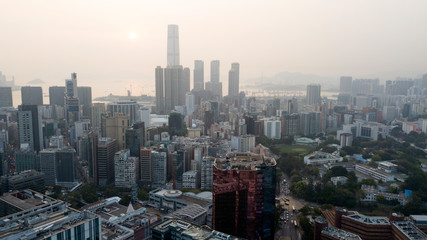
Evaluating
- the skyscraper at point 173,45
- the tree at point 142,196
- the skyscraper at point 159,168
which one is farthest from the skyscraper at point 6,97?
the tree at point 142,196

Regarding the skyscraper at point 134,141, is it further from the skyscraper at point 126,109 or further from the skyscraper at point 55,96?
the skyscraper at point 55,96

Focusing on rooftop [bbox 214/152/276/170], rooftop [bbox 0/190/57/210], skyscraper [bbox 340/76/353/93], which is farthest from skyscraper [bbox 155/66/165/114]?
skyscraper [bbox 340/76/353/93]

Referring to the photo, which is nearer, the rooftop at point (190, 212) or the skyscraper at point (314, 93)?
the rooftop at point (190, 212)

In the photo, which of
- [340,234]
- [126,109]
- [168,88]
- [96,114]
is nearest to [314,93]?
[168,88]

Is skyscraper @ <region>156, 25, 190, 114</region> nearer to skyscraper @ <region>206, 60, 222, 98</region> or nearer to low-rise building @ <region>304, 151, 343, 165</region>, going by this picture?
skyscraper @ <region>206, 60, 222, 98</region>

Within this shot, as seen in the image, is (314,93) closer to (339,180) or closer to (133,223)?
(339,180)
